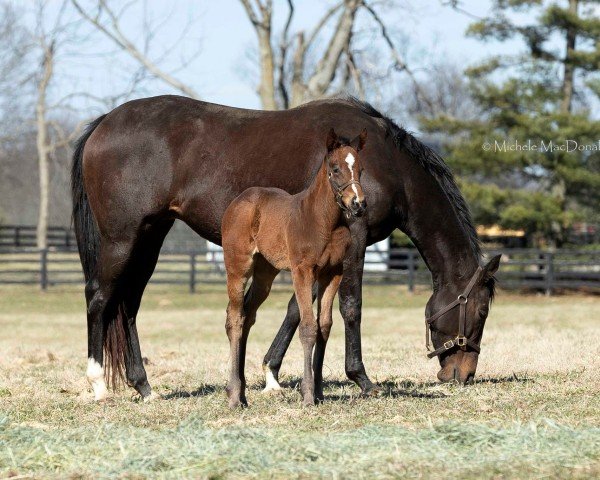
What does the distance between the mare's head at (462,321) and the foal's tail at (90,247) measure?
2466mm

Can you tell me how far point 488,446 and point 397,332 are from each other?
10.8m

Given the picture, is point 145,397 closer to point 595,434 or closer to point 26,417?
point 26,417

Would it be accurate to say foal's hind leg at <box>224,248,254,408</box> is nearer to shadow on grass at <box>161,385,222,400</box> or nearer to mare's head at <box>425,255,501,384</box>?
shadow on grass at <box>161,385,222,400</box>

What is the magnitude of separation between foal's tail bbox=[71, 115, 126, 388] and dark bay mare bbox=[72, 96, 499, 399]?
11 millimetres

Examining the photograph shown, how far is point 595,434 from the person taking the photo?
15.7ft

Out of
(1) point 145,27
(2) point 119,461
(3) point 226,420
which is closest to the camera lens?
(2) point 119,461

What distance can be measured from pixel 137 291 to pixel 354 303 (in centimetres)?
188

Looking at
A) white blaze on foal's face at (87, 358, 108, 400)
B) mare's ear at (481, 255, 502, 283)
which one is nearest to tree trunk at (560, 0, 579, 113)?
mare's ear at (481, 255, 502, 283)

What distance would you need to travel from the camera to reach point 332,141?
18.4 ft

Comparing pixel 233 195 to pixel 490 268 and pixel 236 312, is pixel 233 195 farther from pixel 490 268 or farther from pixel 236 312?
pixel 490 268

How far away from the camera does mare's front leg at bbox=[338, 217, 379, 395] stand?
22.4ft

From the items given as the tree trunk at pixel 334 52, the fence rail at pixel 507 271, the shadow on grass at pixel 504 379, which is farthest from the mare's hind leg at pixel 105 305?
the tree trunk at pixel 334 52

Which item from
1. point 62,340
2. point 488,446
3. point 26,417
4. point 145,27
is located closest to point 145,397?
point 26,417

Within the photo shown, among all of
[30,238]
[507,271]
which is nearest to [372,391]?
[507,271]
